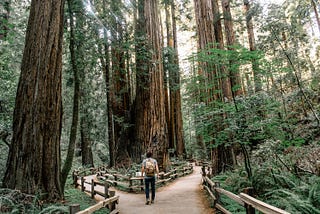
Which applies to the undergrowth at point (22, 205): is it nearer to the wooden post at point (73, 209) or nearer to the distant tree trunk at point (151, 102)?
the wooden post at point (73, 209)

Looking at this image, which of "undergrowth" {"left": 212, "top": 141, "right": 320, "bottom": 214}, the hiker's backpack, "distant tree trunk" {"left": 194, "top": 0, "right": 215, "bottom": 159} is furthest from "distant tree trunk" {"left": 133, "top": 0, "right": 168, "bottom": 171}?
the hiker's backpack

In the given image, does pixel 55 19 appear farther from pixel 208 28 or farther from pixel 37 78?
pixel 208 28

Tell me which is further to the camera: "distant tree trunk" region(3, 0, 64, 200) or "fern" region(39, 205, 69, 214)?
"distant tree trunk" region(3, 0, 64, 200)

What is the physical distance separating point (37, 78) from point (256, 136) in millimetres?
5781

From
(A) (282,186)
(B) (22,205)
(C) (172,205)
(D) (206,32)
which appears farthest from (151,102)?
(B) (22,205)

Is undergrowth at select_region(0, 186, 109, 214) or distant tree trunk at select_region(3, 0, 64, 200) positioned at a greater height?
distant tree trunk at select_region(3, 0, 64, 200)

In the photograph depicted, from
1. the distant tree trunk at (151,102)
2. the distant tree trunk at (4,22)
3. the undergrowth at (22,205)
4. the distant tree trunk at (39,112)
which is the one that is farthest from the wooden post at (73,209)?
the distant tree trunk at (151,102)

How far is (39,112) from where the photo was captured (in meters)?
5.72

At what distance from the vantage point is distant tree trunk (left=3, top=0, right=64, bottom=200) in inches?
217

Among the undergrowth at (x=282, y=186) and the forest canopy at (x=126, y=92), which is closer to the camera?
the undergrowth at (x=282, y=186)

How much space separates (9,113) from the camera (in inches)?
332

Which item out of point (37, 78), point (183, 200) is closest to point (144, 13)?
point (37, 78)

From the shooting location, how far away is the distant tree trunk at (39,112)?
550 centimetres

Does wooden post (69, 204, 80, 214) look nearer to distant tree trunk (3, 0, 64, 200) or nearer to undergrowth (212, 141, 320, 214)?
distant tree trunk (3, 0, 64, 200)
